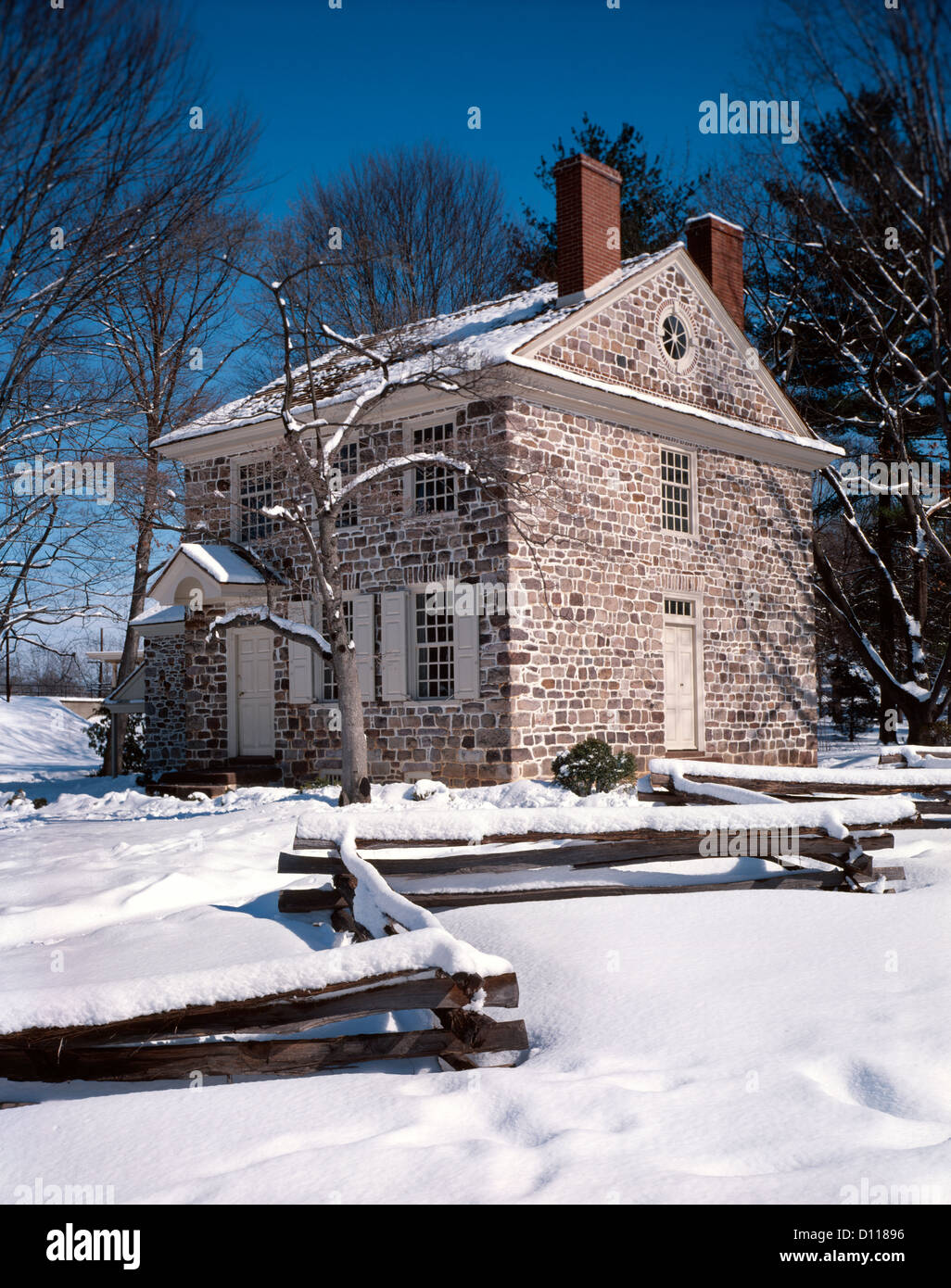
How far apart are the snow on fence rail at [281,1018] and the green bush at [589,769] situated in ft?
30.0

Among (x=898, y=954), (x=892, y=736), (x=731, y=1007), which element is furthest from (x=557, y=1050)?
(x=892, y=736)

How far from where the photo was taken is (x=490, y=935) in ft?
18.2

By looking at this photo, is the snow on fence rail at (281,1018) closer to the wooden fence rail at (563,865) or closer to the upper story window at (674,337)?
the wooden fence rail at (563,865)

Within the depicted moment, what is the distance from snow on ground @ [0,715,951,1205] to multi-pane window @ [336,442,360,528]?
32.8ft

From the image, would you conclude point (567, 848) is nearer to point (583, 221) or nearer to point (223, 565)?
point (223, 565)

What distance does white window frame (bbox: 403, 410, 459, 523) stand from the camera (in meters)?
14.7

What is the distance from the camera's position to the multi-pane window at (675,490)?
54.8ft

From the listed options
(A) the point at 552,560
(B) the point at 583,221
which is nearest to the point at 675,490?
(A) the point at 552,560

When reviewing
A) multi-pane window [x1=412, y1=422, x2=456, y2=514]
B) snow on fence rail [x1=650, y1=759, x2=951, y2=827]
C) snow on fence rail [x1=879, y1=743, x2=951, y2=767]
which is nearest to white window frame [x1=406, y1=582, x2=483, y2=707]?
multi-pane window [x1=412, y1=422, x2=456, y2=514]

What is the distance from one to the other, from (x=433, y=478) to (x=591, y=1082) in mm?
12000

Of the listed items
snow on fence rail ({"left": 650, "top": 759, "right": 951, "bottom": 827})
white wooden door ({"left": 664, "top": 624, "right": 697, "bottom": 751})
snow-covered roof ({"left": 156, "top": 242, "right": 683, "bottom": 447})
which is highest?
snow-covered roof ({"left": 156, "top": 242, "right": 683, "bottom": 447})

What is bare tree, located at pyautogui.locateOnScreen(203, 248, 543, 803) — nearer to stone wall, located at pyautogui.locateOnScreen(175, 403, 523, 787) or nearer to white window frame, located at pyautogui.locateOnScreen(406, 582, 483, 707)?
stone wall, located at pyautogui.locateOnScreen(175, 403, 523, 787)

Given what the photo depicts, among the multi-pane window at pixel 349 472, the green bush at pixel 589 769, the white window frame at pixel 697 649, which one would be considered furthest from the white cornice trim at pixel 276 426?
the white window frame at pixel 697 649

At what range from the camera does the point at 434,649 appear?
15.0 meters
